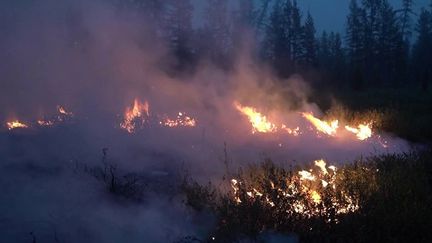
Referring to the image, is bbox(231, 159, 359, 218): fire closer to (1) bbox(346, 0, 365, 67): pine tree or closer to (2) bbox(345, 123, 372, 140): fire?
(2) bbox(345, 123, 372, 140): fire

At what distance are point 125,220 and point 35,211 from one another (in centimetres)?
102

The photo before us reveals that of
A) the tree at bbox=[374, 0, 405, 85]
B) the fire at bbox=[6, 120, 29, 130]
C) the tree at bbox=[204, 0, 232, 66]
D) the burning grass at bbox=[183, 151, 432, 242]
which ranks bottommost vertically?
the burning grass at bbox=[183, 151, 432, 242]

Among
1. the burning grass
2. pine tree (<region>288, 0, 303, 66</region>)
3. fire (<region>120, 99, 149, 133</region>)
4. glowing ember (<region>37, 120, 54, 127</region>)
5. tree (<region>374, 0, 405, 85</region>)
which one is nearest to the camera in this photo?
the burning grass

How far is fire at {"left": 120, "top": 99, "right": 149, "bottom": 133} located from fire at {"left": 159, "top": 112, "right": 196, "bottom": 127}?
17.3 inches

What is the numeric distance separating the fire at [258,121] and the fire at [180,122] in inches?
51.2

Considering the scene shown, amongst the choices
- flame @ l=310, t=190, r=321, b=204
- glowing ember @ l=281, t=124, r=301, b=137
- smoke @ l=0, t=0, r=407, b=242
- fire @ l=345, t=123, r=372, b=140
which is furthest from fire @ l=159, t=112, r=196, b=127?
flame @ l=310, t=190, r=321, b=204

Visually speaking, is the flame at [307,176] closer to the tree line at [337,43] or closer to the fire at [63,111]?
the fire at [63,111]

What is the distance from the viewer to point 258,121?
10305 millimetres

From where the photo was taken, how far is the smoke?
5.39 m

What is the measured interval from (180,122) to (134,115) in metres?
0.97

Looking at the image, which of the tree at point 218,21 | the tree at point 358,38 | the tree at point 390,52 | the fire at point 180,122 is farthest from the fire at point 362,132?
the tree at point 218,21

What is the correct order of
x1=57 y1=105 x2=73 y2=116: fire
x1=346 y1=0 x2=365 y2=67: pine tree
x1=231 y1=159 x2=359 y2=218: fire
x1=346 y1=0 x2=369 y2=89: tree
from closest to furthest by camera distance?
x1=231 y1=159 x2=359 y2=218: fire < x1=57 y1=105 x2=73 y2=116: fire < x1=346 y1=0 x2=369 y2=89: tree < x1=346 y1=0 x2=365 y2=67: pine tree

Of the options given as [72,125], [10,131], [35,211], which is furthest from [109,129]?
[35,211]

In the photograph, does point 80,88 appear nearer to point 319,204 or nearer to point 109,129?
point 109,129
